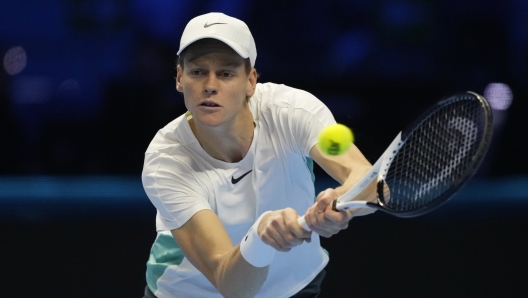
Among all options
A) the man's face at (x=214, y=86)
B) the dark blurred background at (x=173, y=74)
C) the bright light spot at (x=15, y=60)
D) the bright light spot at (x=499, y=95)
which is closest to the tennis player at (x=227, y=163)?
the man's face at (x=214, y=86)

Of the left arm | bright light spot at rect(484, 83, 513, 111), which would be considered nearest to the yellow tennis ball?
the left arm

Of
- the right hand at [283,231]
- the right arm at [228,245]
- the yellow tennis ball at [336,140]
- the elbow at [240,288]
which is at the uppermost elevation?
the yellow tennis ball at [336,140]

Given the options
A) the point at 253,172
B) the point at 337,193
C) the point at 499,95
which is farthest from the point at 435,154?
the point at 499,95

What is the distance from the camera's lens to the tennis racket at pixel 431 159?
7.47 feet

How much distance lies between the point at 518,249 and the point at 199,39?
94.3 inches

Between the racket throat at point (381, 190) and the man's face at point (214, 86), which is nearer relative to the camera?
the racket throat at point (381, 190)

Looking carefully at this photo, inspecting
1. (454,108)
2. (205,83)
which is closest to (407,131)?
(454,108)

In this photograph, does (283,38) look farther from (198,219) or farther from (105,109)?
→ (198,219)

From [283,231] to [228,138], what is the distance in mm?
706

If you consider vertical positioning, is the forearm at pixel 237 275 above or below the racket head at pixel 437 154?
below

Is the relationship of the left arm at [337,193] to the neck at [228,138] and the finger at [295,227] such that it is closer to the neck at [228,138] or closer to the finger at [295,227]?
the finger at [295,227]

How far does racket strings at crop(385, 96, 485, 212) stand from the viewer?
238 centimetres

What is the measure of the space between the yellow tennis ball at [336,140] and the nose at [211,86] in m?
0.42

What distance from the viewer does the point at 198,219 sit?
283cm
